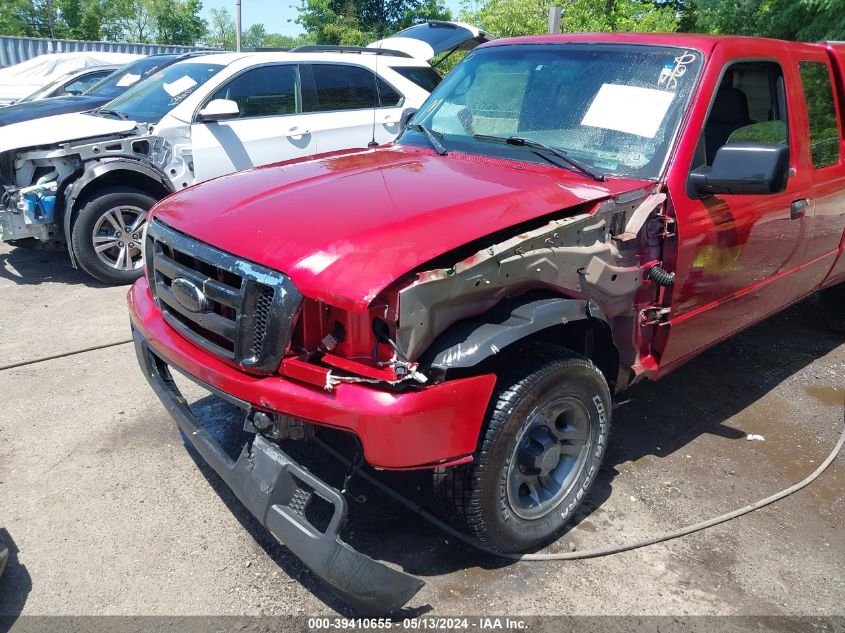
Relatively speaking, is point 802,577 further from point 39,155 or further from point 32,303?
point 39,155

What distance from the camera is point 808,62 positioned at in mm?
3975

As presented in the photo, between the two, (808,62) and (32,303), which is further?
(32,303)

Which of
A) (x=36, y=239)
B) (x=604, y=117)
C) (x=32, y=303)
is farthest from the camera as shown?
(x=36, y=239)

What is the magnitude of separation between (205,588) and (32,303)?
13.3 feet

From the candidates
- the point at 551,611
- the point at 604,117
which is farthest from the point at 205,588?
the point at 604,117

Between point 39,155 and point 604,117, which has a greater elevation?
point 604,117

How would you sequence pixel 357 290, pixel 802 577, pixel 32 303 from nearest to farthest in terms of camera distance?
pixel 357 290, pixel 802 577, pixel 32 303

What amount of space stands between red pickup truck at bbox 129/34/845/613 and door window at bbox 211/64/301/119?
10.3 ft

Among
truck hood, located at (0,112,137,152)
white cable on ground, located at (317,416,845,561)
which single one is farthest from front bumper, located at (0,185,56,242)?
white cable on ground, located at (317,416,845,561)

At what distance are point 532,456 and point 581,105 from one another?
5.75 ft

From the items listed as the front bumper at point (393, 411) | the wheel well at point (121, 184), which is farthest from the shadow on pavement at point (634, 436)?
the wheel well at point (121, 184)

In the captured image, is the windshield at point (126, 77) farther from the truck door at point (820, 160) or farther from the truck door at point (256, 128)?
the truck door at point (820, 160)

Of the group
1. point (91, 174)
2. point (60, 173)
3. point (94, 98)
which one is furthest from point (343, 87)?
point (94, 98)

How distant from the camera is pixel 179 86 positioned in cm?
659
